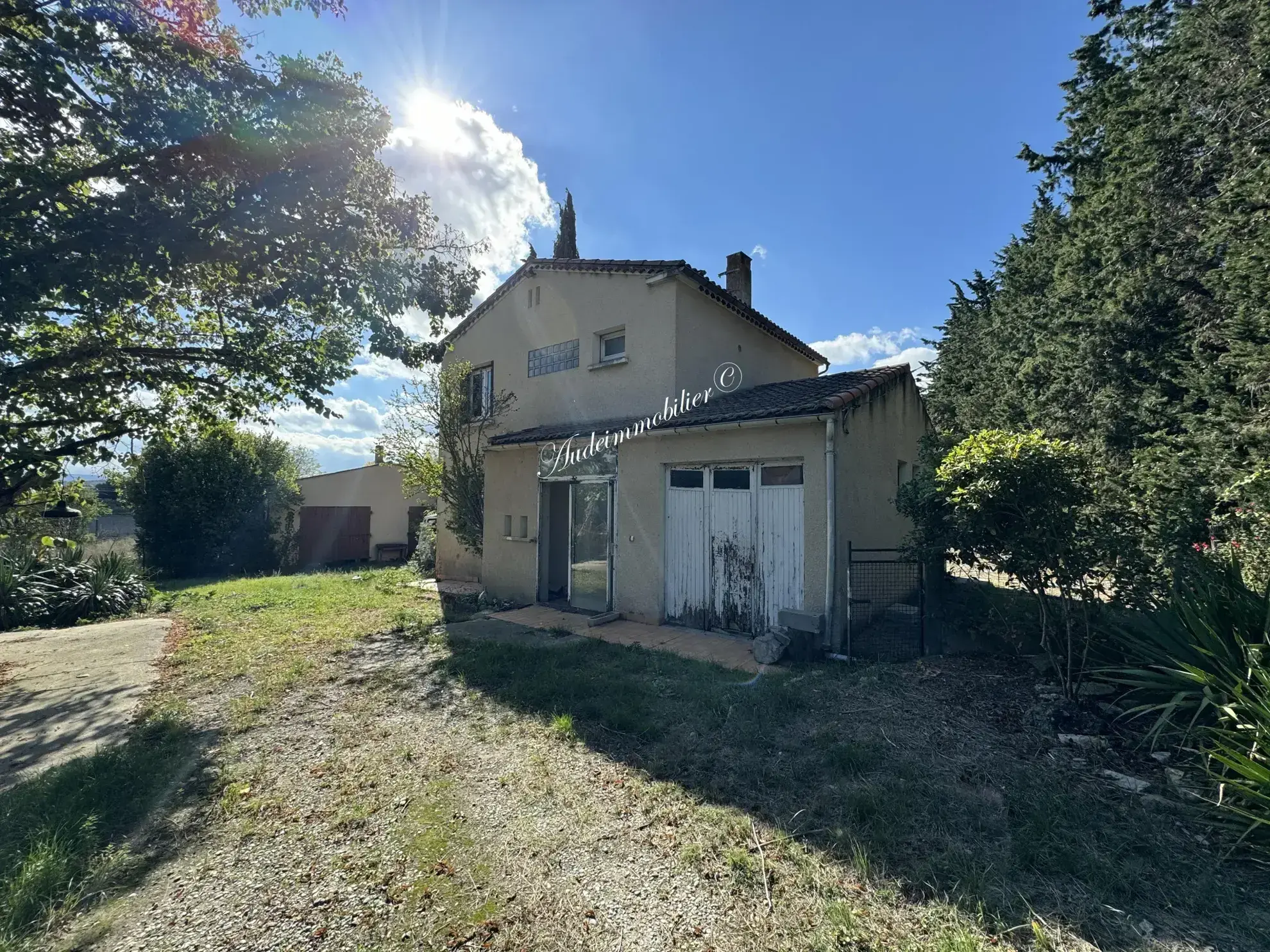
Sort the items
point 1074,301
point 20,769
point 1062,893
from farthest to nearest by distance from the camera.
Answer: point 1074,301, point 20,769, point 1062,893

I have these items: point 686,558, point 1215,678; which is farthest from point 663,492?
point 1215,678

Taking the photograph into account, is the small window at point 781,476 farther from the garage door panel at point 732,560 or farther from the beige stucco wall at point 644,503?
the garage door panel at point 732,560

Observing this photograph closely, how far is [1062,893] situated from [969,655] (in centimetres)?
450

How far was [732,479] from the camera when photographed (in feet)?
29.4

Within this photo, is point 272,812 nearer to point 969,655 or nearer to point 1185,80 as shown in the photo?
point 969,655

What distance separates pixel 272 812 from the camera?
4066mm

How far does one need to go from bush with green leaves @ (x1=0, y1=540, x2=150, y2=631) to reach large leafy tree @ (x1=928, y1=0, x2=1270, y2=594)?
18.3m

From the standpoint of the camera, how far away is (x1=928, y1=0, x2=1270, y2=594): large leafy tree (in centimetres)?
898

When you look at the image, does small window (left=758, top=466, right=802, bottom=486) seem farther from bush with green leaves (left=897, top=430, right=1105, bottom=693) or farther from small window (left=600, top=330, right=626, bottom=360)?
small window (left=600, top=330, right=626, bottom=360)

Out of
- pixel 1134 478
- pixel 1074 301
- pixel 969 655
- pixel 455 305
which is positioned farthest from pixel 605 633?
pixel 1074 301

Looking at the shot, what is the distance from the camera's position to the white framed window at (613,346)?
12234 mm

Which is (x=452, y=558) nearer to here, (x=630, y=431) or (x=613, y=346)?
(x=613, y=346)

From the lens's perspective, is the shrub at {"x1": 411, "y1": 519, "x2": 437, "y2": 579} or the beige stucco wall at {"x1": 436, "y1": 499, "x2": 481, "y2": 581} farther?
the shrub at {"x1": 411, "y1": 519, "x2": 437, "y2": 579}

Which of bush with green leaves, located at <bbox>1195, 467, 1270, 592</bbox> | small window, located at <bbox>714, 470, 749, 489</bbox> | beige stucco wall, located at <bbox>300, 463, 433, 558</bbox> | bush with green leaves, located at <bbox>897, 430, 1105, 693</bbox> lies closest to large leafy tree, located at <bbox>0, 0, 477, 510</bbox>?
small window, located at <bbox>714, 470, 749, 489</bbox>
